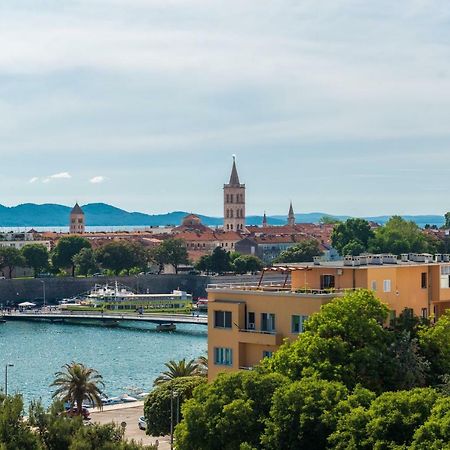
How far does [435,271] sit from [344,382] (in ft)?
24.6

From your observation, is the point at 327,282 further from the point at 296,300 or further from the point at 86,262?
the point at 86,262

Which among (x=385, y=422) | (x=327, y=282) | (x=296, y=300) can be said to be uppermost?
(x=327, y=282)

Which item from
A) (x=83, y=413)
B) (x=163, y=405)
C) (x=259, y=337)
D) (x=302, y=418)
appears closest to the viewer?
(x=302, y=418)

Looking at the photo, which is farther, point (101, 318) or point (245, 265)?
point (245, 265)

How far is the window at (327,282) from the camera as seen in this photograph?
118 ft

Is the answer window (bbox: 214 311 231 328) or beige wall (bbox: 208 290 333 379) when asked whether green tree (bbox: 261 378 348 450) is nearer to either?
beige wall (bbox: 208 290 333 379)

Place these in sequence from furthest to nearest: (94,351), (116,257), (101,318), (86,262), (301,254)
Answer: (301,254) < (116,257) < (86,262) < (101,318) < (94,351)

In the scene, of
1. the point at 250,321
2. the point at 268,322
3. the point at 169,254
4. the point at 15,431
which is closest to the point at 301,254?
the point at 169,254

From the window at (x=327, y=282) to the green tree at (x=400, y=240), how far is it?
107m

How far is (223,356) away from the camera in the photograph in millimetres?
35906

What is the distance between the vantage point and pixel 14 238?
579 ft

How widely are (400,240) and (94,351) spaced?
67251mm

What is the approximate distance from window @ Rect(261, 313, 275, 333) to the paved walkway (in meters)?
7.63

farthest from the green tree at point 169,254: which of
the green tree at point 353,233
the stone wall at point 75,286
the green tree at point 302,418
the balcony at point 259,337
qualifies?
the green tree at point 302,418
